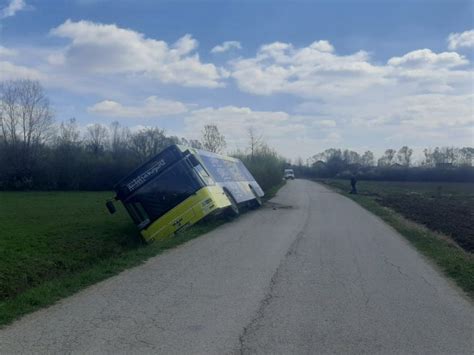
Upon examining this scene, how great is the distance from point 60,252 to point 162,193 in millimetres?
4274

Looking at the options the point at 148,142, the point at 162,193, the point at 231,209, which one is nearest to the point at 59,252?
the point at 162,193

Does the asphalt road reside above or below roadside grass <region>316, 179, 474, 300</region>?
above

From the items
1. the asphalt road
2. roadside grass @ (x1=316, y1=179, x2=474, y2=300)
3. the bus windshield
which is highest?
the bus windshield

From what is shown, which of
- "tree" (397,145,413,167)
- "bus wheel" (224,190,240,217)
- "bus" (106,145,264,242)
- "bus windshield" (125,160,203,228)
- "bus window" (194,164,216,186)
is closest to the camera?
"bus" (106,145,264,242)

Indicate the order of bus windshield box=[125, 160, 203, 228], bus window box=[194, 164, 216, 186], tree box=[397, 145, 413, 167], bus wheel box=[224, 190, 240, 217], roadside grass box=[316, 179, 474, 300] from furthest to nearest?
tree box=[397, 145, 413, 167]
bus wheel box=[224, 190, 240, 217]
bus window box=[194, 164, 216, 186]
bus windshield box=[125, 160, 203, 228]
roadside grass box=[316, 179, 474, 300]

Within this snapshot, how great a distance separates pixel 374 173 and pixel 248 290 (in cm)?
8967

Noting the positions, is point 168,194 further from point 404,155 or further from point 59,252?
point 404,155

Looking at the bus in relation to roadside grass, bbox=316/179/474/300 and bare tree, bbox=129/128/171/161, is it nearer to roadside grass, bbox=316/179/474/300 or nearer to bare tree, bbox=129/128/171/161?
roadside grass, bbox=316/179/474/300

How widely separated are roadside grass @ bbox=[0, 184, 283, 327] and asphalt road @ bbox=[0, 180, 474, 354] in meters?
0.45

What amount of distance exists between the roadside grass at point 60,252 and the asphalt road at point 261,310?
1.47 ft

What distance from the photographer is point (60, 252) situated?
1349 centimetres

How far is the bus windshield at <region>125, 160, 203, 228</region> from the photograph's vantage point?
16547 mm

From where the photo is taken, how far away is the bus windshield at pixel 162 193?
16.5 meters

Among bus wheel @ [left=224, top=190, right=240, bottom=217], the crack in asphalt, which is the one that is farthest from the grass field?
the crack in asphalt
